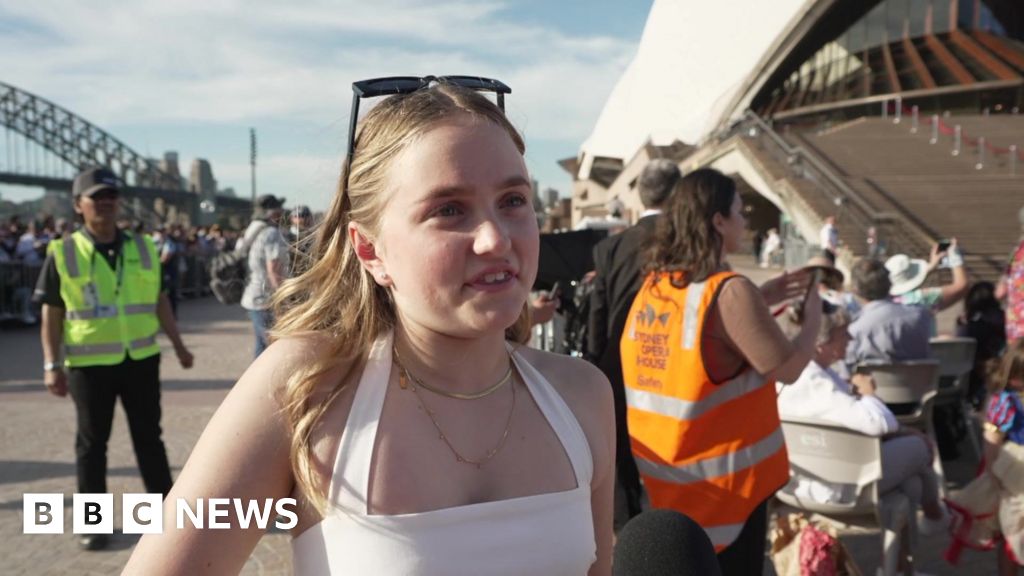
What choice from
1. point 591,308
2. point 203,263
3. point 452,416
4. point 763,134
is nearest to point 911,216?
point 763,134

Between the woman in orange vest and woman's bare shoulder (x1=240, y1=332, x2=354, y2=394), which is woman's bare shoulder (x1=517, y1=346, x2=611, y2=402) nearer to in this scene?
woman's bare shoulder (x1=240, y1=332, x2=354, y2=394)

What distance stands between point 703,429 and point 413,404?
1692mm

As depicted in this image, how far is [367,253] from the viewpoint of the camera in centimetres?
147

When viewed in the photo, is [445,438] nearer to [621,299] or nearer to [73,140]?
[621,299]

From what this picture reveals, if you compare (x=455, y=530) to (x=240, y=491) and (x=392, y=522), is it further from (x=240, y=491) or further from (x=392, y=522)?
(x=240, y=491)

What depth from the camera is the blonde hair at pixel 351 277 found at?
1.29 metres

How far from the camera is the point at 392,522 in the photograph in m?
1.28

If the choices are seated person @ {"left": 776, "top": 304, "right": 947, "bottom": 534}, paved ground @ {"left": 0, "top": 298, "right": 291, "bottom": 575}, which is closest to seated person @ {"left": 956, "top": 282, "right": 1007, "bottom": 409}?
seated person @ {"left": 776, "top": 304, "right": 947, "bottom": 534}

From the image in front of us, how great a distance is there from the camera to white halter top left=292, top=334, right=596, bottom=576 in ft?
4.20

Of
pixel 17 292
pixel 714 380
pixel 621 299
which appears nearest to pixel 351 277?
pixel 714 380

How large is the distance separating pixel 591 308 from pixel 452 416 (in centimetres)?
318

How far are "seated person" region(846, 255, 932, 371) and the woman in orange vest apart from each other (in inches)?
122

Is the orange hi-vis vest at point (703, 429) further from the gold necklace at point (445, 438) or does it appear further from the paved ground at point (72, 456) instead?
the paved ground at point (72, 456)

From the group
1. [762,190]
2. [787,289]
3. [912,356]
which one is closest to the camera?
[787,289]
